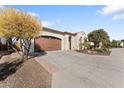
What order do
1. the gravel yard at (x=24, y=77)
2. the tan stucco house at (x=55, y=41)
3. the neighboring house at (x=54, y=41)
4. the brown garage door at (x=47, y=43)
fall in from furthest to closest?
the tan stucco house at (x=55, y=41)
the brown garage door at (x=47, y=43)
the neighboring house at (x=54, y=41)
the gravel yard at (x=24, y=77)

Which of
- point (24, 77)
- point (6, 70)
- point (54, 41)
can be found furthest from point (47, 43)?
point (24, 77)

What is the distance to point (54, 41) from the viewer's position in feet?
91.7

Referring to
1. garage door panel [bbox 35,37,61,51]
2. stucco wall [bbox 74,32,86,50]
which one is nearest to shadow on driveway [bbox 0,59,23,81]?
garage door panel [bbox 35,37,61,51]

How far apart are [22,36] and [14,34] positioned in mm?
695

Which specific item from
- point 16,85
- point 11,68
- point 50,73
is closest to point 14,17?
point 11,68

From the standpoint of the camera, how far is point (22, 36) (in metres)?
14.9

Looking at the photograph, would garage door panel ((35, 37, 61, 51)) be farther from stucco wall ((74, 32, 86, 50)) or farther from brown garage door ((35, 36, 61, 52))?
stucco wall ((74, 32, 86, 50))

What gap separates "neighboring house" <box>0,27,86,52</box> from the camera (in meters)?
23.5

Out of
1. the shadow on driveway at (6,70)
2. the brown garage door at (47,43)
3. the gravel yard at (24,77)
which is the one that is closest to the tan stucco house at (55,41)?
the brown garage door at (47,43)

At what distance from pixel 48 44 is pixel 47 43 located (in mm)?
345

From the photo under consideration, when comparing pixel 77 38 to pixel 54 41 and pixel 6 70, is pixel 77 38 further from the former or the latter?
pixel 6 70

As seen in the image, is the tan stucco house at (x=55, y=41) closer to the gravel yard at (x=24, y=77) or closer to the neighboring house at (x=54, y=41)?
the neighboring house at (x=54, y=41)

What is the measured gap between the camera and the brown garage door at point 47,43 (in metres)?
23.6
